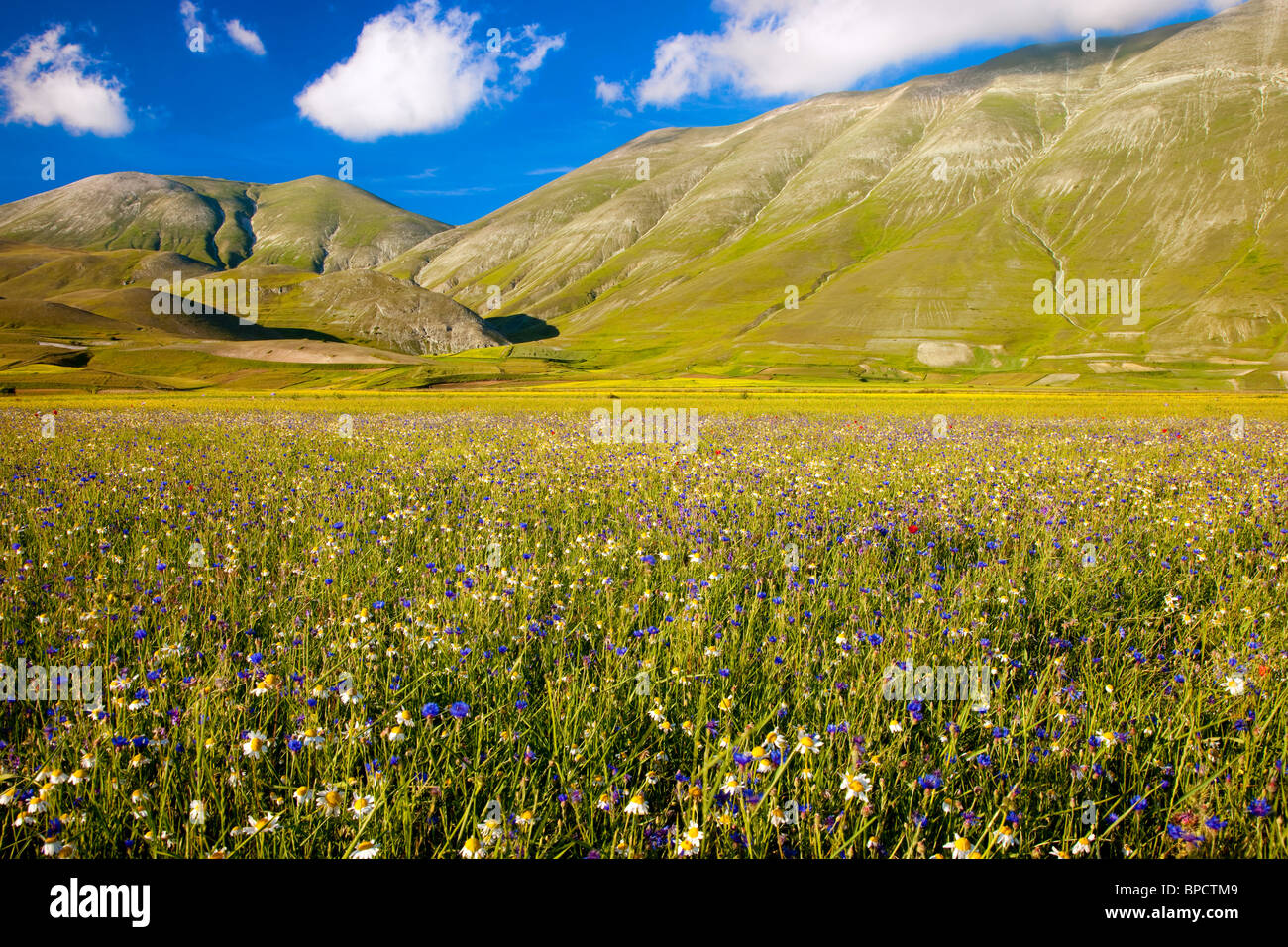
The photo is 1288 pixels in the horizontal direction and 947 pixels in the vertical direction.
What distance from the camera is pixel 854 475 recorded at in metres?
10.4

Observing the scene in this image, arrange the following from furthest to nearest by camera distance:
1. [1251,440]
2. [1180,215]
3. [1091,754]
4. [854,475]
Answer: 1. [1180,215]
2. [1251,440]
3. [854,475]
4. [1091,754]

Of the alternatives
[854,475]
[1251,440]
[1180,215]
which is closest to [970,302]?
[1180,215]

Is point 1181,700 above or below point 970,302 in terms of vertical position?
below

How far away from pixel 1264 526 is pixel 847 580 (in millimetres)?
6031

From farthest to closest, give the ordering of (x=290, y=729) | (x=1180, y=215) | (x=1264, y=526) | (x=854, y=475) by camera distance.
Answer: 1. (x=1180, y=215)
2. (x=854, y=475)
3. (x=1264, y=526)
4. (x=290, y=729)

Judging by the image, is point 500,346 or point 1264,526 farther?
point 500,346

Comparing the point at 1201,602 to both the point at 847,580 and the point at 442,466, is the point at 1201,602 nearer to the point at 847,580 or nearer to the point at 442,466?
the point at 847,580

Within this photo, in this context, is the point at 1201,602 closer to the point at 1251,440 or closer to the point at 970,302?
the point at 1251,440

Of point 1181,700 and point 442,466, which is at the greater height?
point 442,466

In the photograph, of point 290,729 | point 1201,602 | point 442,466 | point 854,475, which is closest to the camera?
point 290,729
